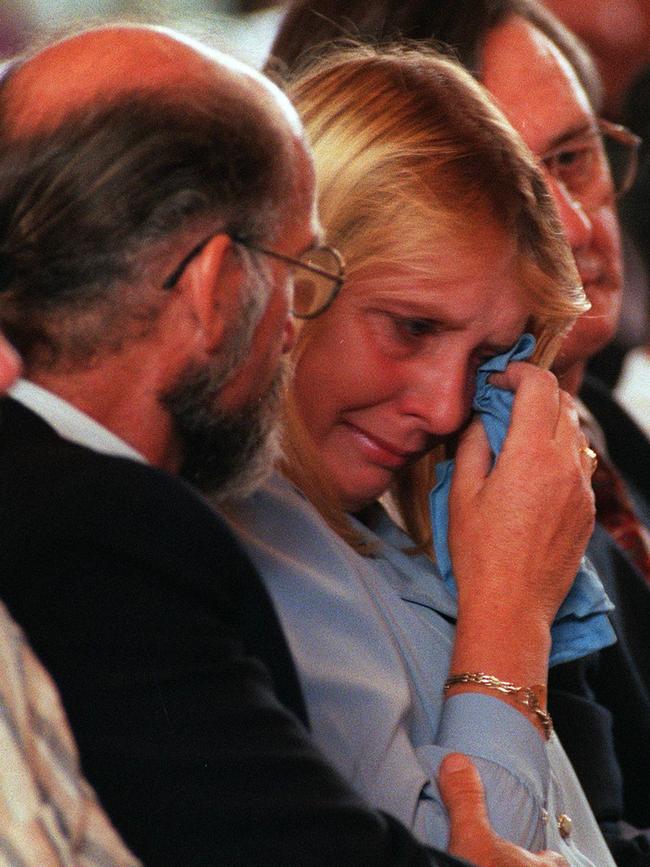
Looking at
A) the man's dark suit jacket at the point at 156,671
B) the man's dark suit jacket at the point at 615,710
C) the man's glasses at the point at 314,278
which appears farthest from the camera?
the man's dark suit jacket at the point at 615,710

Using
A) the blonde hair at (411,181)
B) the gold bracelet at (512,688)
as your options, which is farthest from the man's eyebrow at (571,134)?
the gold bracelet at (512,688)

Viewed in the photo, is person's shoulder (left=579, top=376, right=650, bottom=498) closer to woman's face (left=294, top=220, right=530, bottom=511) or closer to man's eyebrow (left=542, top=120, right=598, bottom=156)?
man's eyebrow (left=542, top=120, right=598, bottom=156)

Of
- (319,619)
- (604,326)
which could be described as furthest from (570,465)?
(604,326)

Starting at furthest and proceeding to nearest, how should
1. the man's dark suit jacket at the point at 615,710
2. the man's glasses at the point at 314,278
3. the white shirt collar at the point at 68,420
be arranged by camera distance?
1. the man's dark suit jacket at the point at 615,710
2. the man's glasses at the point at 314,278
3. the white shirt collar at the point at 68,420

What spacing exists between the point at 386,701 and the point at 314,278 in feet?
1.49

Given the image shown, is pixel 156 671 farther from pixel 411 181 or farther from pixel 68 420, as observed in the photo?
pixel 411 181

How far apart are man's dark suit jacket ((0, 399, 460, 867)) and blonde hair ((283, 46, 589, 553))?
2.08ft

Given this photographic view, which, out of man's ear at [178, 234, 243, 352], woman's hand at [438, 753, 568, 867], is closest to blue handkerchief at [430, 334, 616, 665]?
woman's hand at [438, 753, 568, 867]

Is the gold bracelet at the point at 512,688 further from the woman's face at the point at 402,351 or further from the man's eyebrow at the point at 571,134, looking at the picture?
the man's eyebrow at the point at 571,134

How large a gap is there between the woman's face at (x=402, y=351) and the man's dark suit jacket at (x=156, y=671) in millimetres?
659

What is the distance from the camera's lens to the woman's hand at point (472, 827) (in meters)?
1.42

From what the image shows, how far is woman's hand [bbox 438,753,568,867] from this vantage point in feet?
4.66

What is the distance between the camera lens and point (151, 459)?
1.29 m

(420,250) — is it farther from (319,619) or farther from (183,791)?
(183,791)
